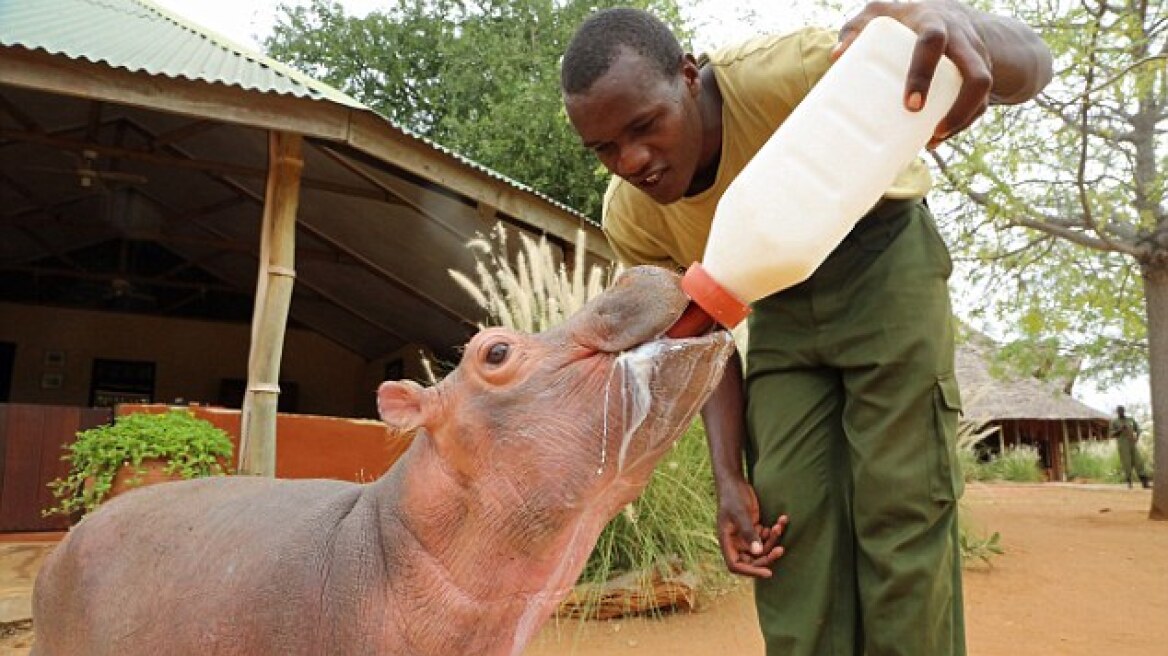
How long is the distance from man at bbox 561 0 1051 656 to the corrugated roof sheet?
4.45m

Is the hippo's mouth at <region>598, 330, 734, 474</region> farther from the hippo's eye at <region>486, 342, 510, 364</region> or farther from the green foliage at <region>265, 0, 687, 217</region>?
the green foliage at <region>265, 0, 687, 217</region>

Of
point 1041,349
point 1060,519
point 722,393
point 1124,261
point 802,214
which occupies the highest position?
point 1124,261

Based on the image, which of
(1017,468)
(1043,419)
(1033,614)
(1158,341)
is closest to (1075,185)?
(1158,341)

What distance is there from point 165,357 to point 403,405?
46.7 ft

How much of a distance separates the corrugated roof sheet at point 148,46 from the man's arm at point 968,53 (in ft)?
16.2

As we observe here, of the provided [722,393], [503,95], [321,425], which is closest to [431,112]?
[503,95]

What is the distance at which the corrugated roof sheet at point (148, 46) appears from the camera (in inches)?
233

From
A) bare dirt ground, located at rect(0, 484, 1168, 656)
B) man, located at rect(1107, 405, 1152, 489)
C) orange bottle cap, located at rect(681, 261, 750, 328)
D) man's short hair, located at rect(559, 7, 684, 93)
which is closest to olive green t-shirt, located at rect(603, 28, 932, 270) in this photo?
man's short hair, located at rect(559, 7, 684, 93)

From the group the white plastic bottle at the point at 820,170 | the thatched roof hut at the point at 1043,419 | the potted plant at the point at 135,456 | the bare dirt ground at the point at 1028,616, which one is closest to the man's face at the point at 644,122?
the white plastic bottle at the point at 820,170

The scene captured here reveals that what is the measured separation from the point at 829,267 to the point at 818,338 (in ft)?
0.54

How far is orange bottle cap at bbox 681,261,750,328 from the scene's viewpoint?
143 centimetres

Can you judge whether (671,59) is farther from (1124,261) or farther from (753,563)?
(1124,261)

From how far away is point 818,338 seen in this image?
7.03 feet

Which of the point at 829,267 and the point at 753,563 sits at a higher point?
the point at 829,267
